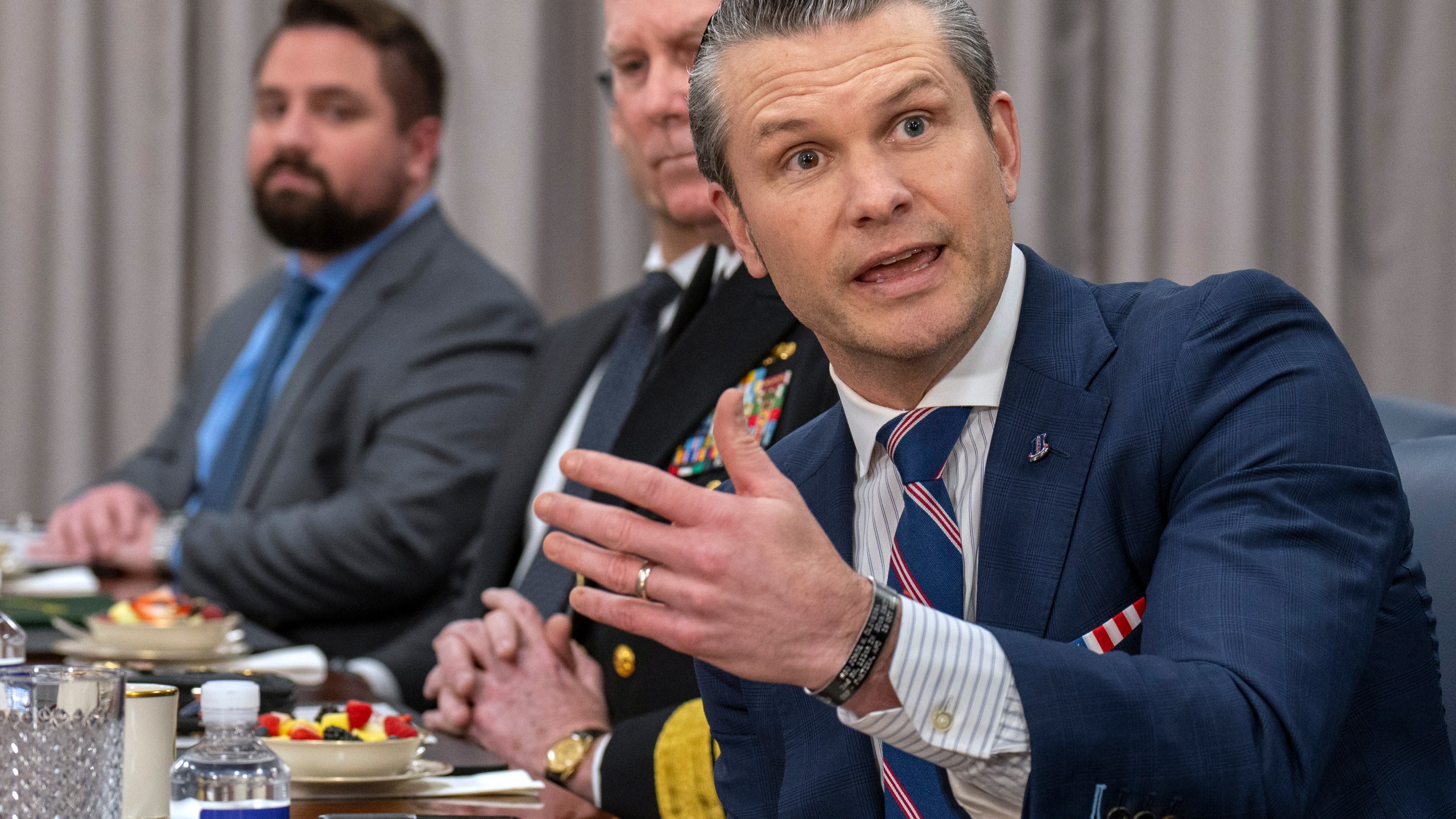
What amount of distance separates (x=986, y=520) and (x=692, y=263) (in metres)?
1.16

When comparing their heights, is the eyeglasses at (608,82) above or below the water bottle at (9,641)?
above

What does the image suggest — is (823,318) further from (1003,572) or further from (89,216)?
(89,216)

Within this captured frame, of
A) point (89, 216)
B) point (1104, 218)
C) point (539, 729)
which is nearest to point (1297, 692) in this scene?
point (539, 729)

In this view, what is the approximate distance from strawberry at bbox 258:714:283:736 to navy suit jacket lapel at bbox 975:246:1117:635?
2.07 feet

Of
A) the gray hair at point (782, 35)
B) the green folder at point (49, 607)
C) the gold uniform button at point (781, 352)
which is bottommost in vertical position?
the green folder at point (49, 607)

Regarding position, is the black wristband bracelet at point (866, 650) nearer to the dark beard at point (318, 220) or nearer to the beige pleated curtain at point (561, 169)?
the dark beard at point (318, 220)

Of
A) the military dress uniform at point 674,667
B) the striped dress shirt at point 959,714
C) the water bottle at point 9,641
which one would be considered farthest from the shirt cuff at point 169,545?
the striped dress shirt at point 959,714

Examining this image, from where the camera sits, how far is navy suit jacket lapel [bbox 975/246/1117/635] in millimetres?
1114

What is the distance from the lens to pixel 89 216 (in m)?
4.07

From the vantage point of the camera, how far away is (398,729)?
1.33 metres

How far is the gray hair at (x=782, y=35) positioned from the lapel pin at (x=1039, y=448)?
0.99 ft

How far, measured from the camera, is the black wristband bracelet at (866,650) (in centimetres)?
87

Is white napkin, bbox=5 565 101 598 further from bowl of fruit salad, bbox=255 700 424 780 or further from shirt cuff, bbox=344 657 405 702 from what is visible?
bowl of fruit salad, bbox=255 700 424 780

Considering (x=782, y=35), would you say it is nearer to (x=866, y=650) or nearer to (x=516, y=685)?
(x=866, y=650)
